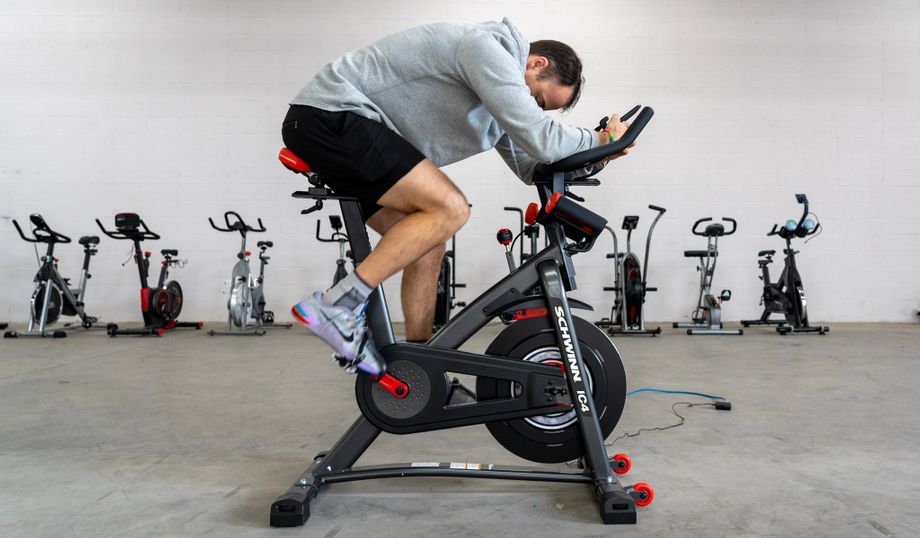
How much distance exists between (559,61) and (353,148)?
649mm

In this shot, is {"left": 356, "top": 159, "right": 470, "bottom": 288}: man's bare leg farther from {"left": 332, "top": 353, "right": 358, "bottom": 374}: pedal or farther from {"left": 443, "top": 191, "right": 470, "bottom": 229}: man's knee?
{"left": 332, "top": 353, "right": 358, "bottom": 374}: pedal

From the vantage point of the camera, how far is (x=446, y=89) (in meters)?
1.73

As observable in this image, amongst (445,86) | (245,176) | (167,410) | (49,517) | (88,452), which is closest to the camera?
(49,517)

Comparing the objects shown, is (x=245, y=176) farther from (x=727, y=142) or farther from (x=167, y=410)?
(x=727, y=142)

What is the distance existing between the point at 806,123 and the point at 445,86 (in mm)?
6867

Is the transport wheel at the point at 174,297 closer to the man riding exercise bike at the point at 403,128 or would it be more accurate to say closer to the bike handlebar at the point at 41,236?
the bike handlebar at the point at 41,236

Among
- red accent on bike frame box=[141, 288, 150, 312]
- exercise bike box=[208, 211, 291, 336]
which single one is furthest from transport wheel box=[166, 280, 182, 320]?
exercise bike box=[208, 211, 291, 336]

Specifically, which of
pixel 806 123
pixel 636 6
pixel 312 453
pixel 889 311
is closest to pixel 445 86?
pixel 312 453

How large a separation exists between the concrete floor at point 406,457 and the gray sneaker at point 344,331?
383 millimetres

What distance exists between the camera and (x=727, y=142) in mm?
7199

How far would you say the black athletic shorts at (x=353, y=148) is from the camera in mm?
1643

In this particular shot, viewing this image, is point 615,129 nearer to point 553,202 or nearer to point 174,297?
point 553,202

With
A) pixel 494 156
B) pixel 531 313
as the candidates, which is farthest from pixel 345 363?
pixel 494 156

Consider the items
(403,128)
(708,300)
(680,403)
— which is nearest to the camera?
(403,128)
